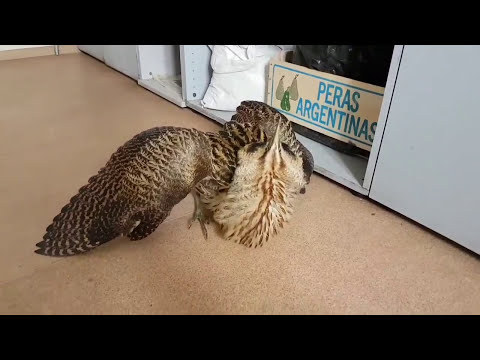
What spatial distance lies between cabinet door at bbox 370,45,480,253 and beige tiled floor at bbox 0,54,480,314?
9 centimetres

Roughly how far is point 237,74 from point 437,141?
0.99 metres

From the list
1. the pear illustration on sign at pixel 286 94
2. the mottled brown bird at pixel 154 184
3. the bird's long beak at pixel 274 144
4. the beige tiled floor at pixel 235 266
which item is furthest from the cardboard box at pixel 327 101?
the bird's long beak at pixel 274 144

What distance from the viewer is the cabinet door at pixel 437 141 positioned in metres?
0.96

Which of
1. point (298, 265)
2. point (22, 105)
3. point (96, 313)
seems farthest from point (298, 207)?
point (22, 105)

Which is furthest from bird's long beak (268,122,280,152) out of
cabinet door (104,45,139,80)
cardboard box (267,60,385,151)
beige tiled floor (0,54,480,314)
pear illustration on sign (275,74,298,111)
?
cabinet door (104,45,139,80)

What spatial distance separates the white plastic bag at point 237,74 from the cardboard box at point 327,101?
0.09 m

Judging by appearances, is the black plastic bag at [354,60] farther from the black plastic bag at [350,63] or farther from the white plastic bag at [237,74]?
the white plastic bag at [237,74]

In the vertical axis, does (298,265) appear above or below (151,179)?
below

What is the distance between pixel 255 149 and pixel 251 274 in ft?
1.04

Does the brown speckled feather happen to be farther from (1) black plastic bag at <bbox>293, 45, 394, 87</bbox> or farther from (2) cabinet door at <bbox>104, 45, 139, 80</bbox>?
(2) cabinet door at <bbox>104, 45, 139, 80</bbox>

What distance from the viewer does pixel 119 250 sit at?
107cm

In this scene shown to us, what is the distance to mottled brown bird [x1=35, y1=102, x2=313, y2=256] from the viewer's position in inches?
38.0

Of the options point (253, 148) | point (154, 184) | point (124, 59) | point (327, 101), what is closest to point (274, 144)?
point (253, 148)

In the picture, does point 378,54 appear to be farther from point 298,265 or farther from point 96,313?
point 96,313
